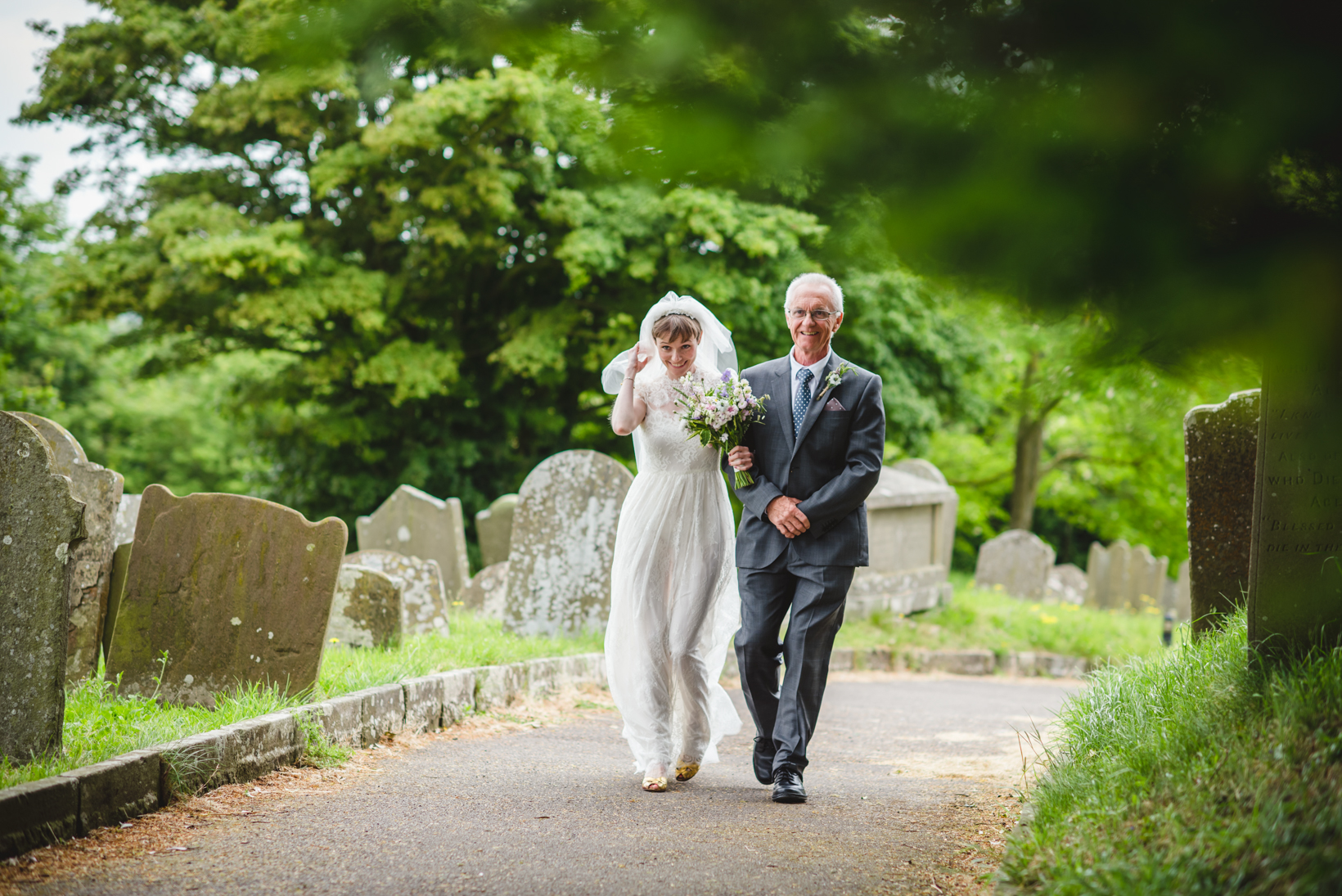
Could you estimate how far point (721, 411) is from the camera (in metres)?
4.46

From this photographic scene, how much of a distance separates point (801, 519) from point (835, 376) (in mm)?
632

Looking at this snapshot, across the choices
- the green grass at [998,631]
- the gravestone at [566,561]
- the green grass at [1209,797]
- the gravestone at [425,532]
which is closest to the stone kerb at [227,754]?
the gravestone at [566,561]

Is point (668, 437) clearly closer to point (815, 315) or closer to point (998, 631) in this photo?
point (815, 315)

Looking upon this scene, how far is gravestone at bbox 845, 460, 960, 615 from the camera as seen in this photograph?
11695 mm

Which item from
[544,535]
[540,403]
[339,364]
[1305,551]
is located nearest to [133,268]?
[339,364]

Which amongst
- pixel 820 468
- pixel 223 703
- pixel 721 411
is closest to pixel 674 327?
pixel 721 411

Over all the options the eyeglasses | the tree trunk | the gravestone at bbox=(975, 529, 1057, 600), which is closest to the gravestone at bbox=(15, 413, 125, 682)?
the eyeglasses

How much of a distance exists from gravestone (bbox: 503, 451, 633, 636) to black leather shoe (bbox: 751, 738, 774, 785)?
392 centimetres

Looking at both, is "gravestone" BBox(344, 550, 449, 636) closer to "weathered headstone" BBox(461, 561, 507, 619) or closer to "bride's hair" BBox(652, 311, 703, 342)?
"weathered headstone" BBox(461, 561, 507, 619)

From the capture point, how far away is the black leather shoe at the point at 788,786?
410cm

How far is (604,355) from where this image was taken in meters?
16.0

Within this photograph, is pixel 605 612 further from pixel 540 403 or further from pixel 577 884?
pixel 540 403

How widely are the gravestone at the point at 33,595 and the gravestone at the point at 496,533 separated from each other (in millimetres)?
8759

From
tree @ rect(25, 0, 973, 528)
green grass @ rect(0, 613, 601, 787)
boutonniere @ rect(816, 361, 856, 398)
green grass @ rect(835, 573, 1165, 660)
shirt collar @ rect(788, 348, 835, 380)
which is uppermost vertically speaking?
tree @ rect(25, 0, 973, 528)
